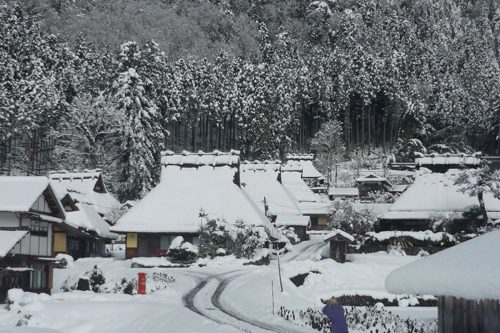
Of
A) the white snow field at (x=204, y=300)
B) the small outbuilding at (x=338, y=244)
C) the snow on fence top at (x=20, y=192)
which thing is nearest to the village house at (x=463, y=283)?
the white snow field at (x=204, y=300)

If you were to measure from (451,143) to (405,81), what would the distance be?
22.8 m

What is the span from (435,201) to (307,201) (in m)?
25.9

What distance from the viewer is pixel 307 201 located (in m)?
77.4

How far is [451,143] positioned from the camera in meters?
100

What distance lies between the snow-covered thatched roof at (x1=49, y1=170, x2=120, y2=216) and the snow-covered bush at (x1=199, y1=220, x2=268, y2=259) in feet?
62.4

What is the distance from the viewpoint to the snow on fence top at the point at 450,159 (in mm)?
55469

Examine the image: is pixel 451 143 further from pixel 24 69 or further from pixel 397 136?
pixel 24 69

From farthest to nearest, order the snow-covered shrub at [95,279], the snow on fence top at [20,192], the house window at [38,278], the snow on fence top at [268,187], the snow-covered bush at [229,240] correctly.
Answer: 1. the snow on fence top at [268,187]
2. the snow-covered bush at [229,240]
3. the house window at [38,278]
4. the snow on fence top at [20,192]
5. the snow-covered shrub at [95,279]

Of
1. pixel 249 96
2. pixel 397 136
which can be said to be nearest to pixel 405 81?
pixel 397 136

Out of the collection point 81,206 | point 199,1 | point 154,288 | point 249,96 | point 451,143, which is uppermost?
point 199,1

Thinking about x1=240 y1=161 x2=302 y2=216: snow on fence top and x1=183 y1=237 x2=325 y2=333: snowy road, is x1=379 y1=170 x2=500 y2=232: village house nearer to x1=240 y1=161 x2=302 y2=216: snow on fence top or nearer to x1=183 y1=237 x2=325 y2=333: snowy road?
x1=240 y1=161 x2=302 y2=216: snow on fence top

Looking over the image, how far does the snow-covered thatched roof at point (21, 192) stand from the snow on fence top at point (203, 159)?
765 inches

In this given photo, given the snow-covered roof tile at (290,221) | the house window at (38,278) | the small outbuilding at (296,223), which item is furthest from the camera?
the small outbuilding at (296,223)

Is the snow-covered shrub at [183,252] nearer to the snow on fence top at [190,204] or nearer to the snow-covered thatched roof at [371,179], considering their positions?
the snow on fence top at [190,204]
